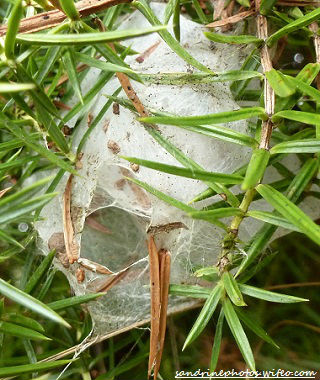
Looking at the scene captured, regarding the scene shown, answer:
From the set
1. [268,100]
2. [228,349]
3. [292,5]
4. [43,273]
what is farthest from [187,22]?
[228,349]

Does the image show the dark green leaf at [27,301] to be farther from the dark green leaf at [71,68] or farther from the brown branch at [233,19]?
the brown branch at [233,19]

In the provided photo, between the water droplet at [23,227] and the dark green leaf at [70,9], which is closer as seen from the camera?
the dark green leaf at [70,9]

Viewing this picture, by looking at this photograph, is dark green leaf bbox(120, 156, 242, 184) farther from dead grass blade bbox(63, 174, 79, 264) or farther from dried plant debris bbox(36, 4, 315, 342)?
dead grass blade bbox(63, 174, 79, 264)

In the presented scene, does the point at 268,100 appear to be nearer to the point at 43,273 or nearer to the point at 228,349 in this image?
the point at 43,273

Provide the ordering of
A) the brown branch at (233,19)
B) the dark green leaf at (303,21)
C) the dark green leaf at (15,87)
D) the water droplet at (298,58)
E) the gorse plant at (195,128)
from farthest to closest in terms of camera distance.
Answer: the water droplet at (298,58), the brown branch at (233,19), the dark green leaf at (303,21), the gorse plant at (195,128), the dark green leaf at (15,87)

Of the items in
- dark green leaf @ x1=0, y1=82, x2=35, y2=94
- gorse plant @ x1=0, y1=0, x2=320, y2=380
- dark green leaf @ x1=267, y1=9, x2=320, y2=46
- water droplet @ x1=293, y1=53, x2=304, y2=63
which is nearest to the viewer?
dark green leaf @ x1=0, y1=82, x2=35, y2=94

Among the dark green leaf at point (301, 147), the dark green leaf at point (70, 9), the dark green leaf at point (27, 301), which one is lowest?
the dark green leaf at point (27, 301)

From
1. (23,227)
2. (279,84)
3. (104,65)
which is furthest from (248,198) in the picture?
(23,227)

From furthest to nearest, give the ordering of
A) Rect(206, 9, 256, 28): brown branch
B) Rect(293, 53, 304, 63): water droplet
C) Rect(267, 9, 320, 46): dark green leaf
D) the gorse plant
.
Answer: Rect(293, 53, 304, 63): water droplet < Rect(206, 9, 256, 28): brown branch < Rect(267, 9, 320, 46): dark green leaf < the gorse plant

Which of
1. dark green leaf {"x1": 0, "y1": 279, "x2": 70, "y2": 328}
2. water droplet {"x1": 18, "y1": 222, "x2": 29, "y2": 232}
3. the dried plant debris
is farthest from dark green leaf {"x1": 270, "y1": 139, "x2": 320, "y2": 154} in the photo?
water droplet {"x1": 18, "y1": 222, "x2": 29, "y2": 232}

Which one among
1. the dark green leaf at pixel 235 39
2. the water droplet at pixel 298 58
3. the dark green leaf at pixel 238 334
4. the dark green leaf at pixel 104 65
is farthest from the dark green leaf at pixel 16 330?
the water droplet at pixel 298 58
